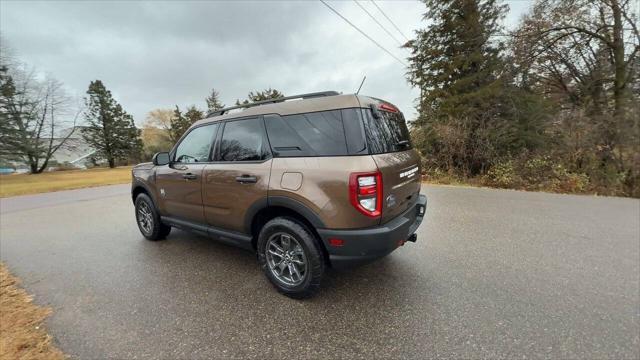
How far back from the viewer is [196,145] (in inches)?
135

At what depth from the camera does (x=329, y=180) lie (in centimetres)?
220

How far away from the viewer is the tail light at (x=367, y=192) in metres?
2.11

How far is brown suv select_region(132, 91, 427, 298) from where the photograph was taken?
2191 mm

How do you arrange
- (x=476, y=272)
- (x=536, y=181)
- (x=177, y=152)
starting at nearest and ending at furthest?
(x=476, y=272)
(x=177, y=152)
(x=536, y=181)

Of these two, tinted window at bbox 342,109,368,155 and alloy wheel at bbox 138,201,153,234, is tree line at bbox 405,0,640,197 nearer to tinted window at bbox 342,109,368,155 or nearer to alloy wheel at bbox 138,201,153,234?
tinted window at bbox 342,109,368,155

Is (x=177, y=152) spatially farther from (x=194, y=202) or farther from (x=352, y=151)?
(x=352, y=151)

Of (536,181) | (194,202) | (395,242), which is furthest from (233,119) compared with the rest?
(536,181)

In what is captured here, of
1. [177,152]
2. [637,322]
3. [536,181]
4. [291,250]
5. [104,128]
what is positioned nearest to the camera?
[637,322]

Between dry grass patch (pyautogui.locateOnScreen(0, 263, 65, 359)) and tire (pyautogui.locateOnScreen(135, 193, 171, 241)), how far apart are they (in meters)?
1.49

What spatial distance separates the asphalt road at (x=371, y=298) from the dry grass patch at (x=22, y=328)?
0.28ft

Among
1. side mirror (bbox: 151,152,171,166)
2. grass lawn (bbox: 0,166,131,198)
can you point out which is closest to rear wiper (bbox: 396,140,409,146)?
side mirror (bbox: 151,152,171,166)

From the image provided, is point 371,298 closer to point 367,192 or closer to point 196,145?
point 367,192

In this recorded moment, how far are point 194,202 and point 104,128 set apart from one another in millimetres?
43519

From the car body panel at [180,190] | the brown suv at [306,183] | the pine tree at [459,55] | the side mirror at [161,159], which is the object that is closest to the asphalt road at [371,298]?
the brown suv at [306,183]
